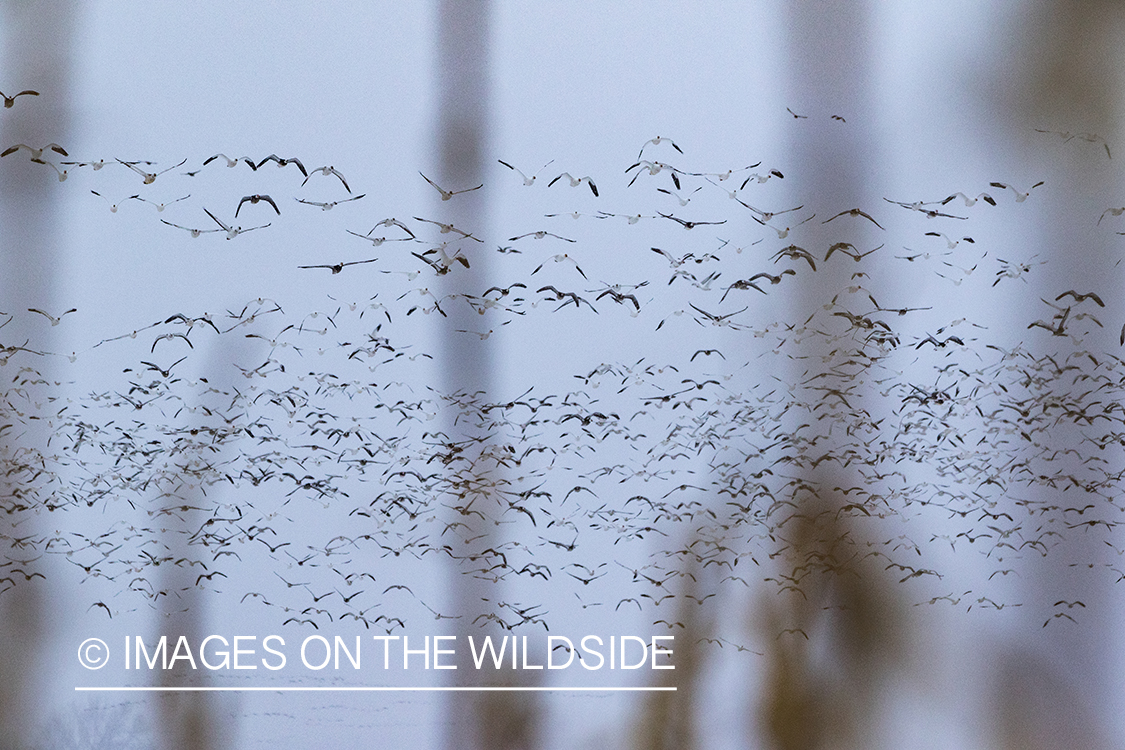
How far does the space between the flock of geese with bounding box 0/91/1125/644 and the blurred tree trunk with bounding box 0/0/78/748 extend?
16mm

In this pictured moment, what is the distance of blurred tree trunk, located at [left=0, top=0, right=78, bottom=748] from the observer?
1022 millimetres

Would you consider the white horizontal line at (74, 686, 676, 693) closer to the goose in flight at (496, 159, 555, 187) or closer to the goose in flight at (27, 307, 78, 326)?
the goose in flight at (27, 307, 78, 326)

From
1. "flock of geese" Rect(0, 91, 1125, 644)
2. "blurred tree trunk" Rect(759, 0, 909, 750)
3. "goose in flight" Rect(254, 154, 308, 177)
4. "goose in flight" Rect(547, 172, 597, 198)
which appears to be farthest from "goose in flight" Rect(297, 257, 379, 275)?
"blurred tree trunk" Rect(759, 0, 909, 750)

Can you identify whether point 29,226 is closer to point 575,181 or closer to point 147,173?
point 147,173

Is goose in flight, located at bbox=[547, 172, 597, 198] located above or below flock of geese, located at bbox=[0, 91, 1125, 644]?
above

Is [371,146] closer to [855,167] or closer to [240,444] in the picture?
[240,444]

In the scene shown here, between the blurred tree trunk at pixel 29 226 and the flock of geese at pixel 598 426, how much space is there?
2 centimetres

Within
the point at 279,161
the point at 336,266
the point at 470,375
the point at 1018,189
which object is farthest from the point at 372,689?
the point at 1018,189

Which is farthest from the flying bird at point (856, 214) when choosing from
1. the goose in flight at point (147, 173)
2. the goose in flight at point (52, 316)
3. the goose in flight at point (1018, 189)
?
the goose in flight at point (52, 316)

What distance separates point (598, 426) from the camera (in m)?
1.03

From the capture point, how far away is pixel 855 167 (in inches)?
40.3

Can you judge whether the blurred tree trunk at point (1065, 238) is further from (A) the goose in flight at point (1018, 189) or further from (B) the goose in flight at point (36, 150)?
(B) the goose in flight at point (36, 150)

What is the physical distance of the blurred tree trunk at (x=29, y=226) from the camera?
40.3 inches

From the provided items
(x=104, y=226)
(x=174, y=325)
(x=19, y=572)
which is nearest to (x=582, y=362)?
(x=174, y=325)
